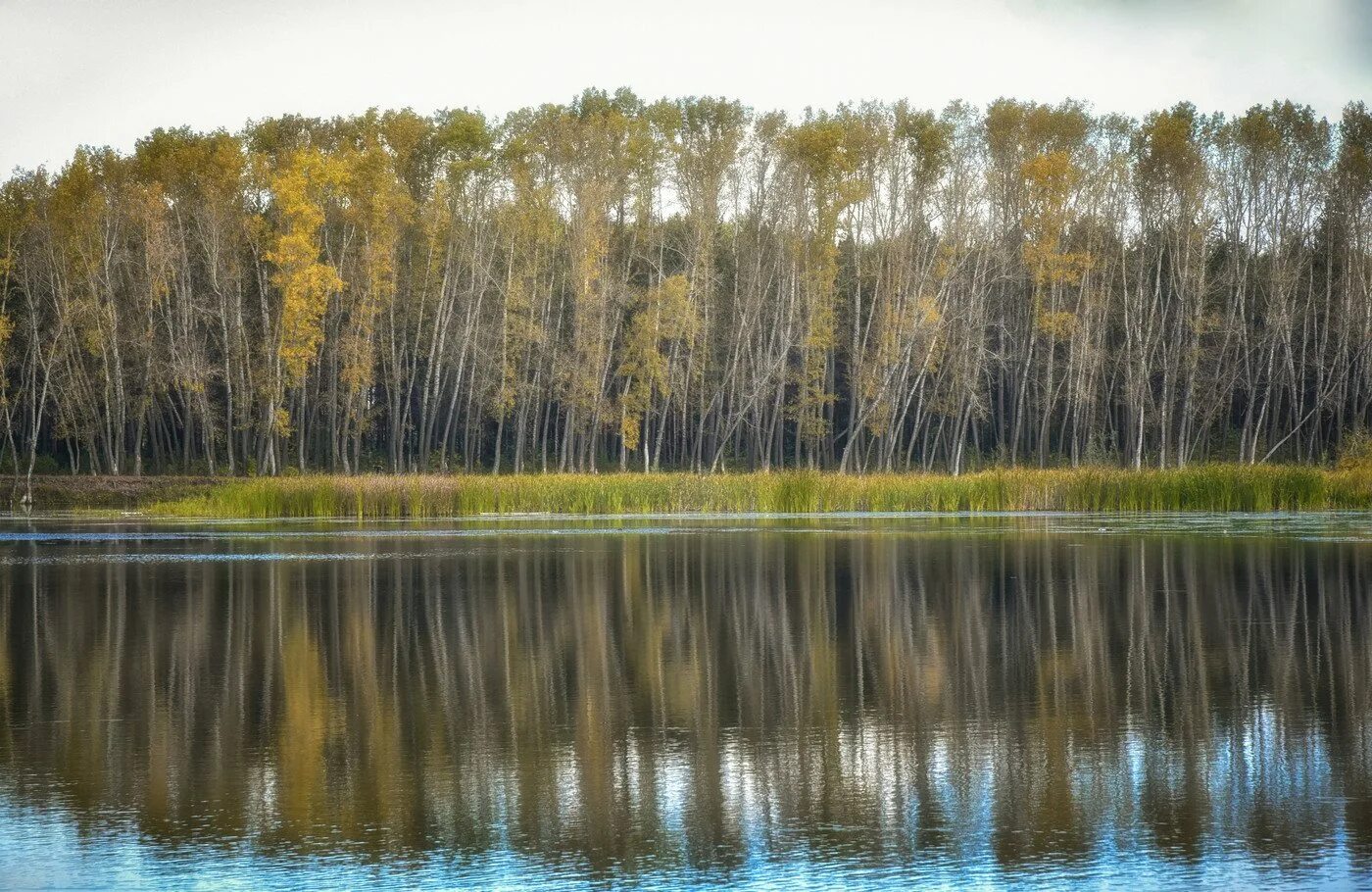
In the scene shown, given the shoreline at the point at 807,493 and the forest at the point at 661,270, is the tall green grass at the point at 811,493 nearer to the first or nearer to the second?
the shoreline at the point at 807,493

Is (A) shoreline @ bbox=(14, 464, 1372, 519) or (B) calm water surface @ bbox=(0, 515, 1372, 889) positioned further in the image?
(A) shoreline @ bbox=(14, 464, 1372, 519)

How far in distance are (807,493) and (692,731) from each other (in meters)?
32.0

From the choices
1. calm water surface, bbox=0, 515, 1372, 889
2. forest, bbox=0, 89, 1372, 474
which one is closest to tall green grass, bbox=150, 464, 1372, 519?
forest, bbox=0, 89, 1372, 474

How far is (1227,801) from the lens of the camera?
7.42 meters

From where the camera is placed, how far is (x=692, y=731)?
9.33m

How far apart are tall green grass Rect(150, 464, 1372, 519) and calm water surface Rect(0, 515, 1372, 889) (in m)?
19.9

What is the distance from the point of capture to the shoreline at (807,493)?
130 ft

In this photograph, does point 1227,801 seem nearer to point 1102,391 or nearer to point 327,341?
point 327,341

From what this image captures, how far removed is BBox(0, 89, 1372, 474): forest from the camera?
5719cm

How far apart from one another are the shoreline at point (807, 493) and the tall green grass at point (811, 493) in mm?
26

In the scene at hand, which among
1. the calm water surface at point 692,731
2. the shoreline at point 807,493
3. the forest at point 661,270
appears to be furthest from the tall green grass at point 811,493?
the calm water surface at point 692,731

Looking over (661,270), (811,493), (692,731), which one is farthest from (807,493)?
(692,731)

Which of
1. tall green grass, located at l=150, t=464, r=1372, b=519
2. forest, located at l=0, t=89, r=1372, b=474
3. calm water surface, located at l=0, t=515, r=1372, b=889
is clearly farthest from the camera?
forest, located at l=0, t=89, r=1372, b=474

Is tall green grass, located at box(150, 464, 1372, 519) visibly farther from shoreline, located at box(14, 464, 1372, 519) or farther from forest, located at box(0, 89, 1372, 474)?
forest, located at box(0, 89, 1372, 474)
